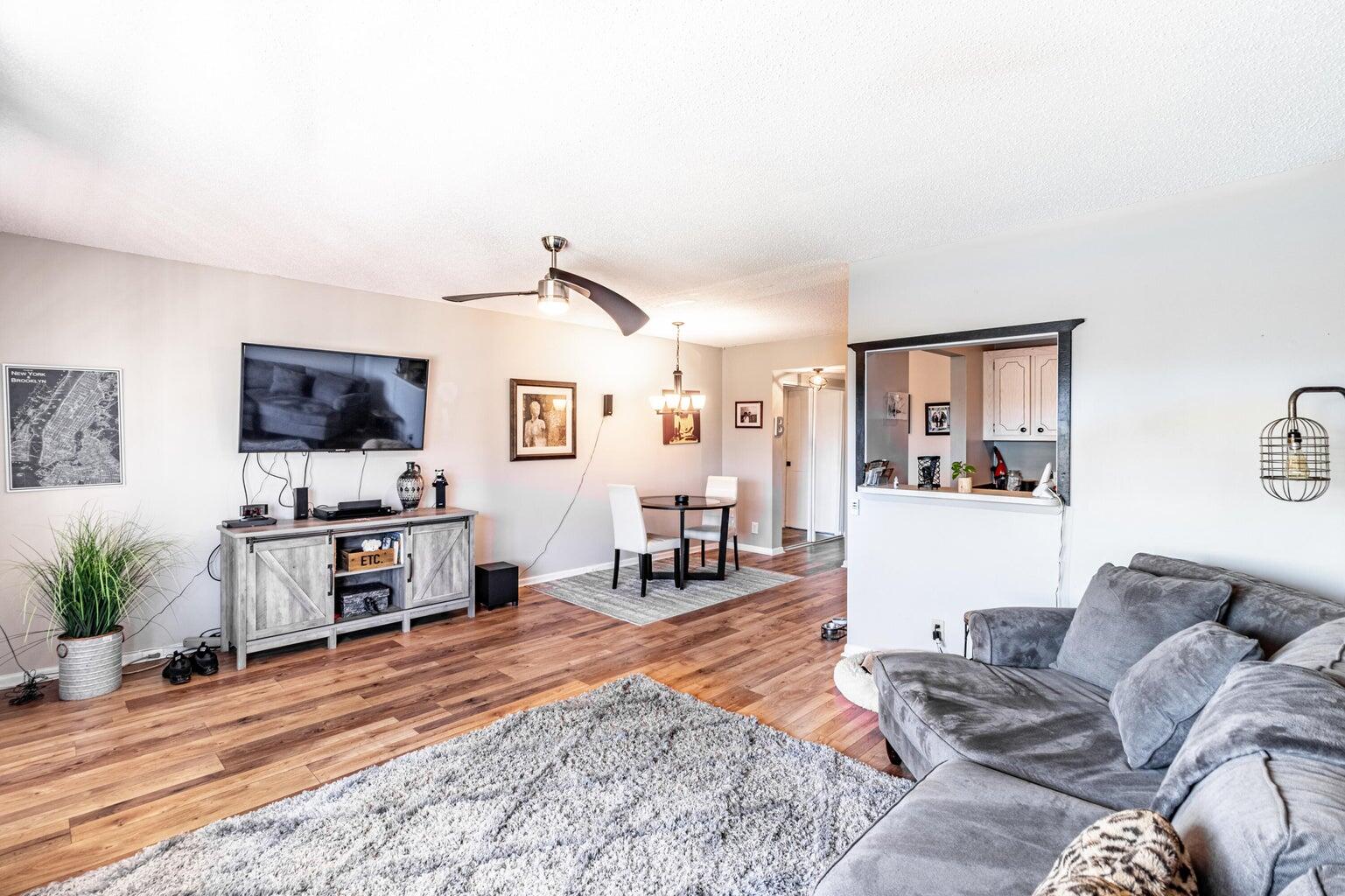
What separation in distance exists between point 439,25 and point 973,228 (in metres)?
2.69

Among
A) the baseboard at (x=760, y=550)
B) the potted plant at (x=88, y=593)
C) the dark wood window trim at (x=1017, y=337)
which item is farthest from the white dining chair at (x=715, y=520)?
the potted plant at (x=88, y=593)

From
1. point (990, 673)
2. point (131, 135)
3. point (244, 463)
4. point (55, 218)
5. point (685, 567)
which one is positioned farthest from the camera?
point (685, 567)

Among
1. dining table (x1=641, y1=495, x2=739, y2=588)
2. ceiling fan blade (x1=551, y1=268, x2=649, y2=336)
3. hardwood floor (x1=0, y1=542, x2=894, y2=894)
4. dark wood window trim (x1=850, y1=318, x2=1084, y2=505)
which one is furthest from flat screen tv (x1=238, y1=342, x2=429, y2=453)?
dark wood window trim (x1=850, y1=318, x2=1084, y2=505)

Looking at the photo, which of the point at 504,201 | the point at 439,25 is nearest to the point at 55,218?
the point at 504,201

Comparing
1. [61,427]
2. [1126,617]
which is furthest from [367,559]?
[1126,617]

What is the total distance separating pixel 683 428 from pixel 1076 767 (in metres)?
5.50

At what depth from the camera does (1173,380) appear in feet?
9.16

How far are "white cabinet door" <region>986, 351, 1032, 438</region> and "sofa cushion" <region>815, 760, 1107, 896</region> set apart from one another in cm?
373

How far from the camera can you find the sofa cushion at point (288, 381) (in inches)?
159

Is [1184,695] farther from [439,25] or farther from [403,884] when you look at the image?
[439,25]

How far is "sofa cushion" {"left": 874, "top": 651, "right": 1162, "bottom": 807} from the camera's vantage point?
171 cm

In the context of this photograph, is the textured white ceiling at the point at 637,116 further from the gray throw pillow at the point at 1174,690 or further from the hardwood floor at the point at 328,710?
the hardwood floor at the point at 328,710

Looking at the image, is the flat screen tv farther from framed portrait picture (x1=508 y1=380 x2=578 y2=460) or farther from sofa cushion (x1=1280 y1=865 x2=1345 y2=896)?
sofa cushion (x1=1280 y1=865 x2=1345 y2=896)

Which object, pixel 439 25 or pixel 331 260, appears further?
pixel 331 260
